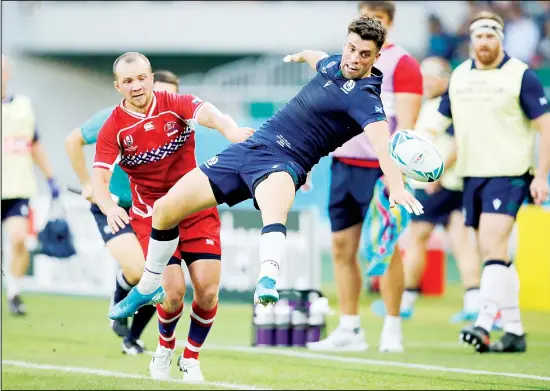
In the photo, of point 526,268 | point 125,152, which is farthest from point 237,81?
point 125,152

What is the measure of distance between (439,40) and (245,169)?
52.4 feet

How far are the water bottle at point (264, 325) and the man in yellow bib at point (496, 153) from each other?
5.17ft

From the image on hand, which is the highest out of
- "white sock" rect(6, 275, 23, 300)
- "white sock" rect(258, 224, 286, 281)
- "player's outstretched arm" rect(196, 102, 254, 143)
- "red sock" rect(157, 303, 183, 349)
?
"player's outstretched arm" rect(196, 102, 254, 143)

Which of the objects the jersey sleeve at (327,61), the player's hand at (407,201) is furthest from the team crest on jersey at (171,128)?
the player's hand at (407,201)

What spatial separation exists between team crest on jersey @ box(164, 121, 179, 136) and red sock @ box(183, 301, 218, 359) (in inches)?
44.4

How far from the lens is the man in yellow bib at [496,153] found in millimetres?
9781

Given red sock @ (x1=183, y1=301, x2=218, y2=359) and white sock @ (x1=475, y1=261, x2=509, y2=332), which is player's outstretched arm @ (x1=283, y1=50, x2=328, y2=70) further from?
white sock @ (x1=475, y1=261, x2=509, y2=332)

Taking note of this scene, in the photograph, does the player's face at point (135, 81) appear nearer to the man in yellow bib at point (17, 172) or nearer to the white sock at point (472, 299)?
the man in yellow bib at point (17, 172)

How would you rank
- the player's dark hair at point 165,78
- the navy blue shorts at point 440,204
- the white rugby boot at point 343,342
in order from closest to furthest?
the player's dark hair at point 165,78
the white rugby boot at point 343,342
the navy blue shorts at point 440,204

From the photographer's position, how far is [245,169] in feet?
24.3

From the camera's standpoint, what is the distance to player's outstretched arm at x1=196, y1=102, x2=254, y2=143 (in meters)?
7.61

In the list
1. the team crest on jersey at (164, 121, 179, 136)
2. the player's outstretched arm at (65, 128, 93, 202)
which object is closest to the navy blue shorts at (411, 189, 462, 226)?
the player's outstretched arm at (65, 128, 93, 202)

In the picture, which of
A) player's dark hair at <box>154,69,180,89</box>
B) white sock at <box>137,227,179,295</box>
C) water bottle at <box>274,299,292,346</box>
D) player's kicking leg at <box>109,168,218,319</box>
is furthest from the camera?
water bottle at <box>274,299,292,346</box>

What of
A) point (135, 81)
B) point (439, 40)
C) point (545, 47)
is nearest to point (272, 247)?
point (135, 81)
